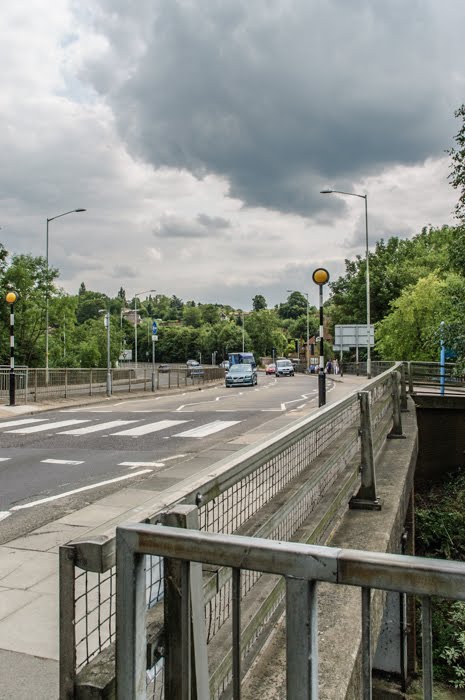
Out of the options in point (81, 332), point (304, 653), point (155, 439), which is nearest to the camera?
point (304, 653)

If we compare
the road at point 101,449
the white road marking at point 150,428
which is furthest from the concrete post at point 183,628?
the white road marking at point 150,428

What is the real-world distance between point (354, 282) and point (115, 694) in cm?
6339

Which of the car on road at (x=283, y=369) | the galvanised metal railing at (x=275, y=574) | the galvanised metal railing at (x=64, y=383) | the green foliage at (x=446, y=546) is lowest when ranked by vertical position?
the green foliage at (x=446, y=546)

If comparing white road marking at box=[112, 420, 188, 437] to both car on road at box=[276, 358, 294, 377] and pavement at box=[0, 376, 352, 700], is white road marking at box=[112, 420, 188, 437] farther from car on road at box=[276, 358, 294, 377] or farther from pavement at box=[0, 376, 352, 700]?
car on road at box=[276, 358, 294, 377]

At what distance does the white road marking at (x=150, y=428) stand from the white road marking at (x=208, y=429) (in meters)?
0.94

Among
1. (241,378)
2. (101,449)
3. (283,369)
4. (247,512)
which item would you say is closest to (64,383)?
(101,449)

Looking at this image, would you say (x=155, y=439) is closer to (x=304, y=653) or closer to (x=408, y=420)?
(x=408, y=420)

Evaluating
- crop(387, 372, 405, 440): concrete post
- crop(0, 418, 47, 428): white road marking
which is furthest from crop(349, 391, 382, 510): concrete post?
crop(0, 418, 47, 428): white road marking

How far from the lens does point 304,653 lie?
1.84 metres

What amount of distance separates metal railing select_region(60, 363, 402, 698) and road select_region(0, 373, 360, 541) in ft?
11.6

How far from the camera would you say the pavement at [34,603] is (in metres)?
3.58

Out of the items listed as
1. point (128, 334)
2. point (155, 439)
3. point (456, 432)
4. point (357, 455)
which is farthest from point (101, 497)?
point (128, 334)

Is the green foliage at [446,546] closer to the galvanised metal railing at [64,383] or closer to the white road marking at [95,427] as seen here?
the white road marking at [95,427]

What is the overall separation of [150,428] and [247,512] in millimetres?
12894
